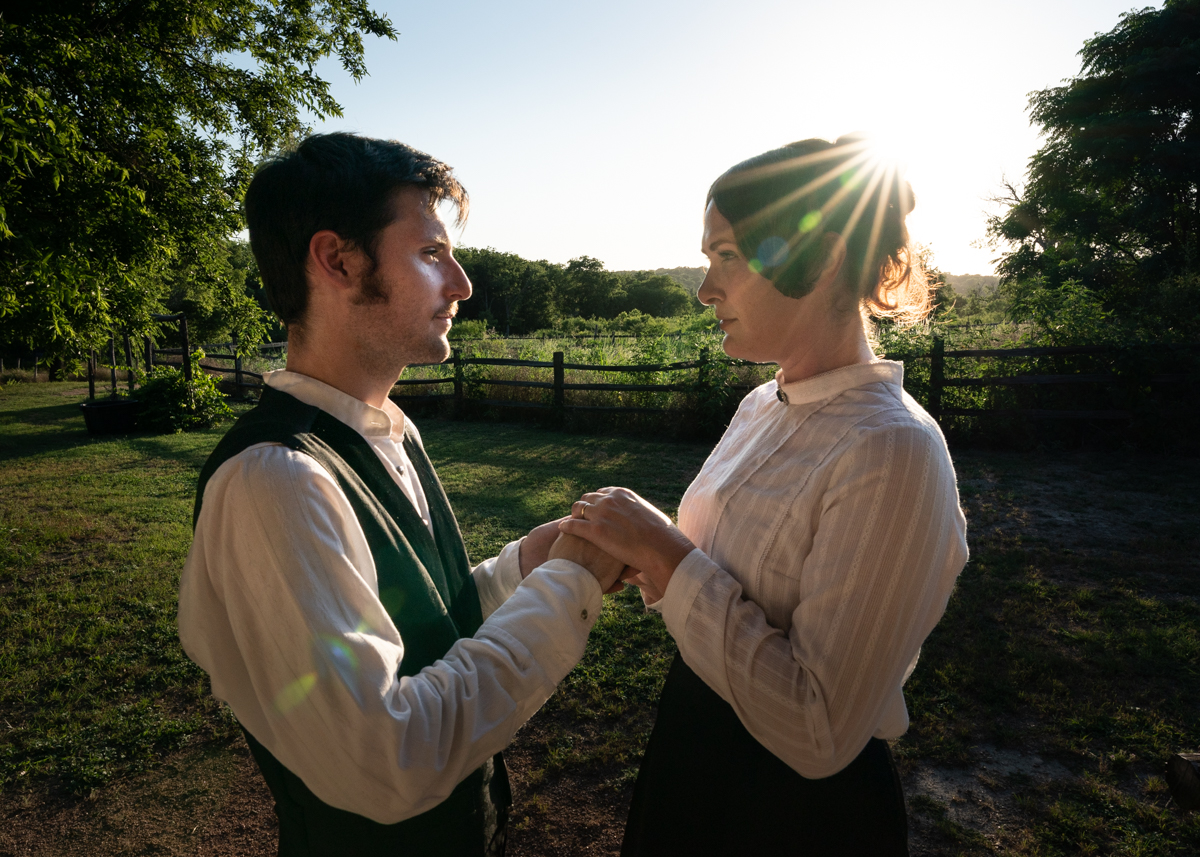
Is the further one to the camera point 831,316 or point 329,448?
point 831,316

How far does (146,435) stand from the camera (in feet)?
41.3

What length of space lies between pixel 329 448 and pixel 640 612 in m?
4.08

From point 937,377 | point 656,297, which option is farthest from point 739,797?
point 656,297

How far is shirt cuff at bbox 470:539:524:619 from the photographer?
1.75m

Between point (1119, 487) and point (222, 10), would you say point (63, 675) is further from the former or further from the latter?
point (1119, 487)

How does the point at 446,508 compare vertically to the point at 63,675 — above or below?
above

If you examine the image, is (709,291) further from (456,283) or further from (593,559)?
(593,559)

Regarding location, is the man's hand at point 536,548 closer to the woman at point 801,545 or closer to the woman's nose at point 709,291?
the woman at point 801,545

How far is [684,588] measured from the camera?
4.31ft

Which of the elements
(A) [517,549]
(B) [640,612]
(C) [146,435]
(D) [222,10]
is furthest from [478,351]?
(A) [517,549]

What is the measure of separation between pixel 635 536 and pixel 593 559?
11cm

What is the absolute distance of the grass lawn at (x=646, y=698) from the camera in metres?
2.95

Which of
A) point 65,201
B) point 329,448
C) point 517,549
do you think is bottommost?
point 517,549

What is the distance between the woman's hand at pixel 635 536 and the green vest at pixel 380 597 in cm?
35
